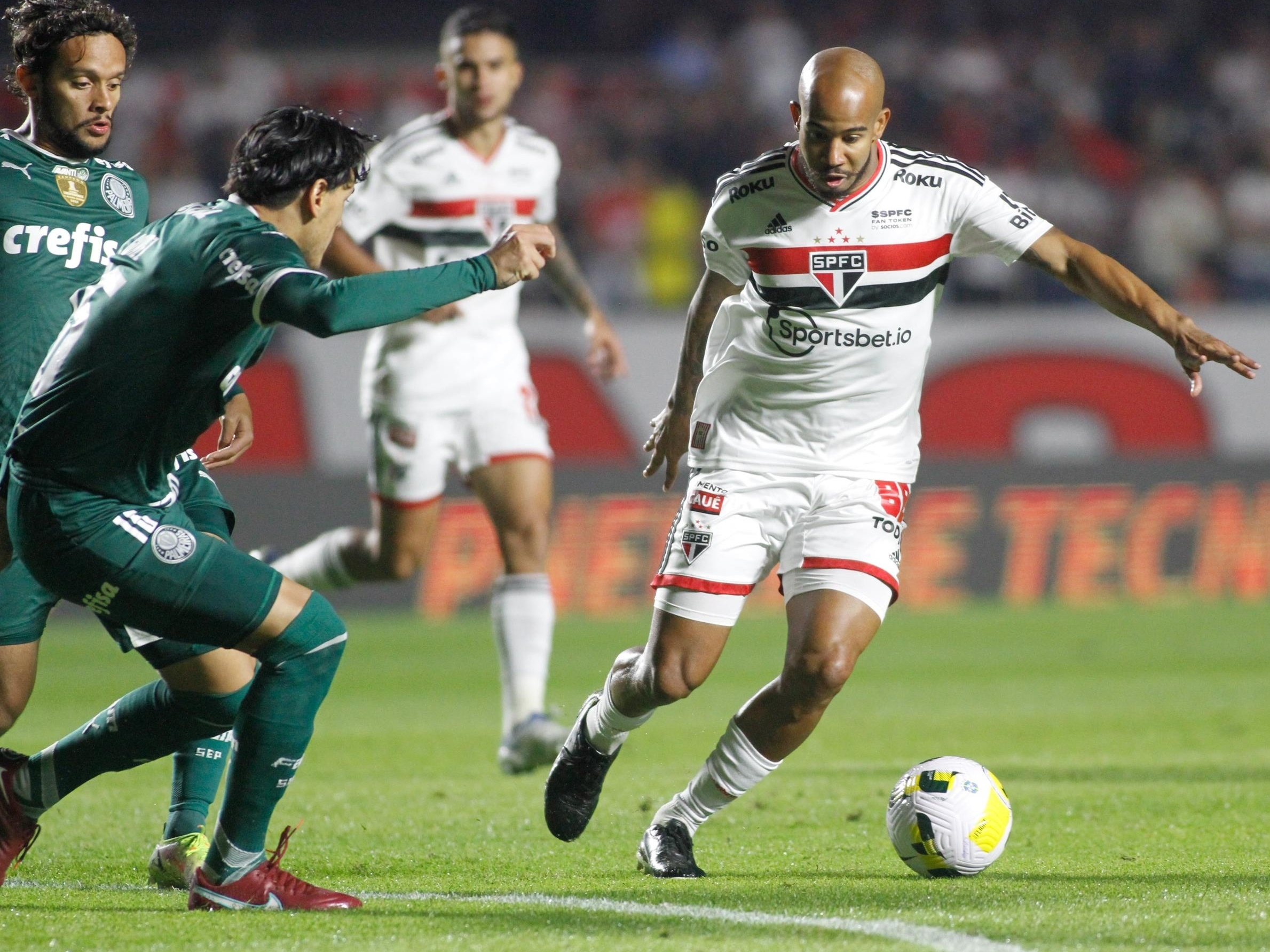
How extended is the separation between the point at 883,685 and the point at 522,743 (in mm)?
3840

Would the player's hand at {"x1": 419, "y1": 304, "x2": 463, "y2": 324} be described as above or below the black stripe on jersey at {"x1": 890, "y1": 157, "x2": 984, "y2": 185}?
below

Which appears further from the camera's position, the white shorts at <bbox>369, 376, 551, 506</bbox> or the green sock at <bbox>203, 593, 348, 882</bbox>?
the white shorts at <bbox>369, 376, 551, 506</bbox>

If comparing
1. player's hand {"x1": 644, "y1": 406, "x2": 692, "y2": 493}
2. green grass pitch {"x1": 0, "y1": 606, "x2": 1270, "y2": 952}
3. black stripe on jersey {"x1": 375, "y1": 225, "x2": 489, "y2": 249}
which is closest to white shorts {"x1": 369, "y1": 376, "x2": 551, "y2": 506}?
black stripe on jersey {"x1": 375, "y1": 225, "x2": 489, "y2": 249}

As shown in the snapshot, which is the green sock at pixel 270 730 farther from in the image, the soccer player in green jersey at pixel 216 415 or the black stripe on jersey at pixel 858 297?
the black stripe on jersey at pixel 858 297

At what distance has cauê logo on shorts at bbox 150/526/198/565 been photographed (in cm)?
395

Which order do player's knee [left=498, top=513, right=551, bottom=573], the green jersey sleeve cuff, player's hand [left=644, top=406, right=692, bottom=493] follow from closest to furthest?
1. the green jersey sleeve cuff
2. player's hand [left=644, top=406, right=692, bottom=493]
3. player's knee [left=498, top=513, right=551, bottom=573]

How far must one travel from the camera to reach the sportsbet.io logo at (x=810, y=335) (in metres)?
4.82

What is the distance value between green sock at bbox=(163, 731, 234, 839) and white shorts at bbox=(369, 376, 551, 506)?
2698 millimetres

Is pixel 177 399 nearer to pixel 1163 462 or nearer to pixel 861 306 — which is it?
pixel 861 306

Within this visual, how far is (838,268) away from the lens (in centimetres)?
477

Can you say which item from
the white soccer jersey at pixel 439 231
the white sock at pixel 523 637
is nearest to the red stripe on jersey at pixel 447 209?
the white soccer jersey at pixel 439 231

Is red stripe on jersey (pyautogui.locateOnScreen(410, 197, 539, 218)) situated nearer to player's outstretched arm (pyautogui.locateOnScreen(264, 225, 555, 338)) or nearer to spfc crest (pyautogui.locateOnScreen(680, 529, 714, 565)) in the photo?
spfc crest (pyautogui.locateOnScreen(680, 529, 714, 565))

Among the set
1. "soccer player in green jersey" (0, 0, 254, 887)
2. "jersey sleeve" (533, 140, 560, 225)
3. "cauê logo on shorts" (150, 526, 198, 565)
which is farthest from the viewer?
"jersey sleeve" (533, 140, 560, 225)

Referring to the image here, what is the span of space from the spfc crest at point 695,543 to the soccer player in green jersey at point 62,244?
123 cm
